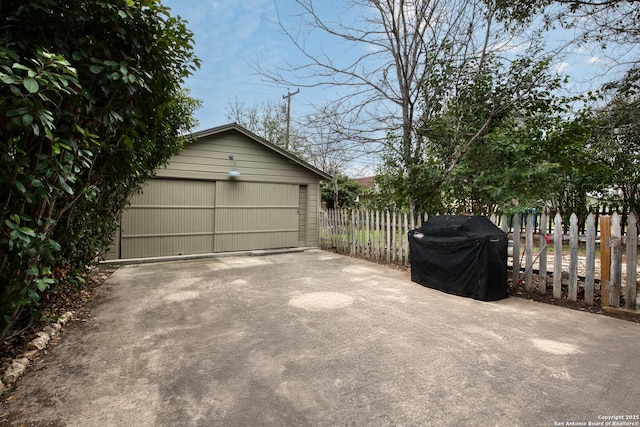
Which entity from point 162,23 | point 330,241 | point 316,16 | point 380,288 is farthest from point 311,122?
point 162,23

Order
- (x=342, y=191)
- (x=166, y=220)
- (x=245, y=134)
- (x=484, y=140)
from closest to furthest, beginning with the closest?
1. (x=484, y=140)
2. (x=166, y=220)
3. (x=245, y=134)
4. (x=342, y=191)

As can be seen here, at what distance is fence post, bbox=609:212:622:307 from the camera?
3943 mm

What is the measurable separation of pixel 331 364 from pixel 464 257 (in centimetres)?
284

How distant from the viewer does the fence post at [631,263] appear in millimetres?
3734

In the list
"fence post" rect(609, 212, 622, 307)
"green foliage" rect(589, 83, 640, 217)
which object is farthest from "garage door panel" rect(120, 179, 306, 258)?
"fence post" rect(609, 212, 622, 307)

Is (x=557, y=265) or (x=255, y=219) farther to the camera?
(x=255, y=219)

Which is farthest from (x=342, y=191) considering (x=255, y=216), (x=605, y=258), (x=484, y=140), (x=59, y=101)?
(x=59, y=101)

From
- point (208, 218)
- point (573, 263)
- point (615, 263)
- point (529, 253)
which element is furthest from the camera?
point (208, 218)

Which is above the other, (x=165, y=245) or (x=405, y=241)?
(x=405, y=241)

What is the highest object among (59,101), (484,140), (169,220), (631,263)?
(484,140)

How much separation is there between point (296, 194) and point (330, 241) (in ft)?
5.55

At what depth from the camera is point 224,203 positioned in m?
8.41

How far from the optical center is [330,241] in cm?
952

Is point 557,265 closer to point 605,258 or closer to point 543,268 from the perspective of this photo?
point 543,268
